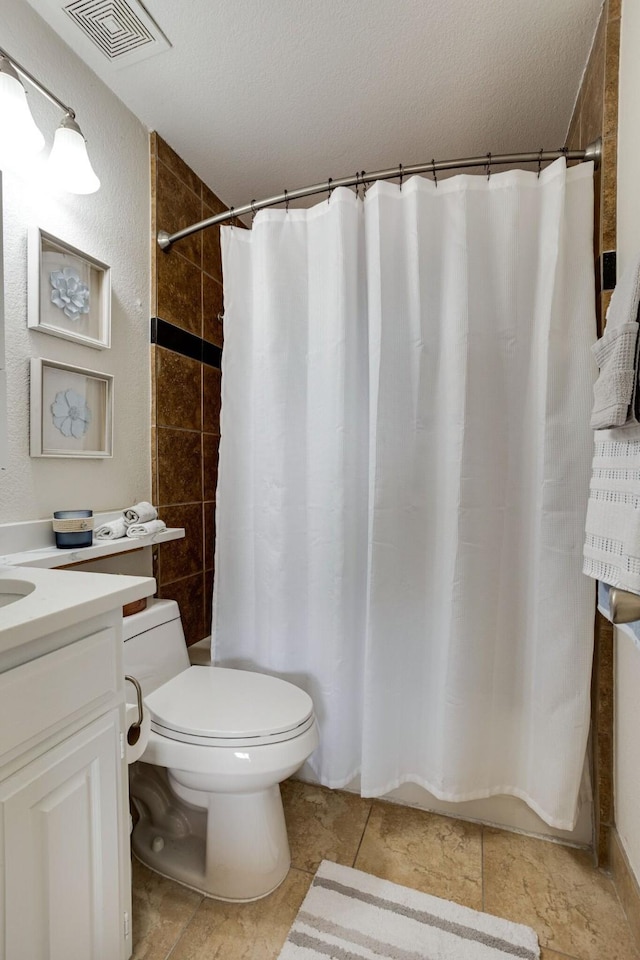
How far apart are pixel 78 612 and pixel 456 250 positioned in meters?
1.31

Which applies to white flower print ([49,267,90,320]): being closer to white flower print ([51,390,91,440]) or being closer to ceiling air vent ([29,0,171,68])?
white flower print ([51,390,91,440])

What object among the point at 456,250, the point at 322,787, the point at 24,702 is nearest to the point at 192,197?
the point at 456,250

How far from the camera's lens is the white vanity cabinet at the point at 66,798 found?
2.26ft

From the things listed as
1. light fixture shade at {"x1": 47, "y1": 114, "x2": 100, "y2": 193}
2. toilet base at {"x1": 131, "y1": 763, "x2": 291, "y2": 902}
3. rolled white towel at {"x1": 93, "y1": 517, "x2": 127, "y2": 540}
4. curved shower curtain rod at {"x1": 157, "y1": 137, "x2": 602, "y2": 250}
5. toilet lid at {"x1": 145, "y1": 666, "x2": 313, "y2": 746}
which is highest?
curved shower curtain rod at {"x1": 157, "y1": 137, "x2": 602, "y2": 250}

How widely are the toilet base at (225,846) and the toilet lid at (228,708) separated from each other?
201 millimetres

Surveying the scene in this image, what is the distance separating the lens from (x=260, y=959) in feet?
3.29

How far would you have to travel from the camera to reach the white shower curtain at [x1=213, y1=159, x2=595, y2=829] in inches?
48.4

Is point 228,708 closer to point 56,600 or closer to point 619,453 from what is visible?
point 56,600

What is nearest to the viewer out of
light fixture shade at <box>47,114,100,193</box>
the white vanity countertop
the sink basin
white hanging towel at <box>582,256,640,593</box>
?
the white vanity countertop

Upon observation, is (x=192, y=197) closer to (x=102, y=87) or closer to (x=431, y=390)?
(x=102, y=87)

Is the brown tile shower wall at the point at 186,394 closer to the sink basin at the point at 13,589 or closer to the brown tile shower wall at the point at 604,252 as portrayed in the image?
the sink basin at the point at 13,589

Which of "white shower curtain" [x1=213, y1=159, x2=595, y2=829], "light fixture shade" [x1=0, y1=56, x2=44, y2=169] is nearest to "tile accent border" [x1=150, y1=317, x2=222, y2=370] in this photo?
"white shower curtain" [x1=213, y1=159, x2=595, y2=829]

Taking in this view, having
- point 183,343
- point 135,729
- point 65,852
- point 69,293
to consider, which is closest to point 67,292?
point 69,293

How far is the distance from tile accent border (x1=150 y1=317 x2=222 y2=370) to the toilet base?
1.44 m
